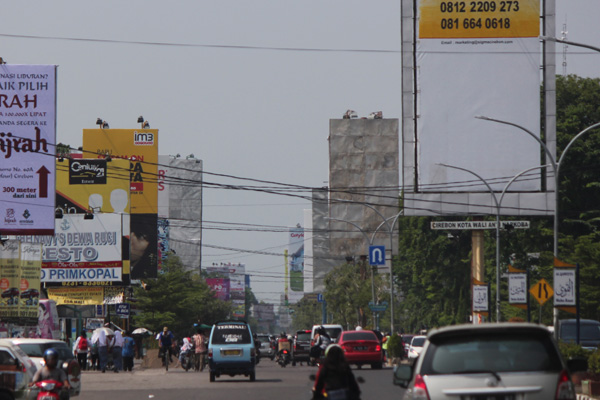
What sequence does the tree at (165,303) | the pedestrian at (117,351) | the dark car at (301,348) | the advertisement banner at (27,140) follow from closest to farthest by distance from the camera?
1. the pedestrian at (117,351)
2. the advertisement banner at (27,140)
3. the dark car at (301,348)
4. the tree at (165,303)

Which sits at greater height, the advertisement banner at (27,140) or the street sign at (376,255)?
the advertisement banner at (27,140)

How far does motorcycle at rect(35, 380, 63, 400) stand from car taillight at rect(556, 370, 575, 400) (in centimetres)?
971

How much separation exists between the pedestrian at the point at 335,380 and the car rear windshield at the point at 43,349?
1449cm

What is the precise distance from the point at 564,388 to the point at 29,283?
37665mm

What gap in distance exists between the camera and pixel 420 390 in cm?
1040

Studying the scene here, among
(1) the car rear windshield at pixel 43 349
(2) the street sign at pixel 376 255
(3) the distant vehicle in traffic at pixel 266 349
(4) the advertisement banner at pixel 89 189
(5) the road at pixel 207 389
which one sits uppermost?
(4) the advertisement banner at pixel 89 189

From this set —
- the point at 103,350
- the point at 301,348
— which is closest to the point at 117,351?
the point at 103,350

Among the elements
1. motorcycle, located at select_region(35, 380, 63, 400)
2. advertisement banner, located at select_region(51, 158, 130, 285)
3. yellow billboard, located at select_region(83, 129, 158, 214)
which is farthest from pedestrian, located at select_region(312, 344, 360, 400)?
yellow billboard, located at select_region(83, 129, 158, 214)

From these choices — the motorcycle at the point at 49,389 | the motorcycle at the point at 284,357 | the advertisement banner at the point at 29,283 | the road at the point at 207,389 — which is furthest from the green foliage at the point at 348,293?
the motorcycle at the point at 49,389

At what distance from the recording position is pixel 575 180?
6309cm

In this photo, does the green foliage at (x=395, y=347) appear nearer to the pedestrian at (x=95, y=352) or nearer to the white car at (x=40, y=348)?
the pedestrian at (x=95, y=352)

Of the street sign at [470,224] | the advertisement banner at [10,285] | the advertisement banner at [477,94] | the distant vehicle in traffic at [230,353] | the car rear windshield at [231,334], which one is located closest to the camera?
the distant vehicle in traffic at [230,353]

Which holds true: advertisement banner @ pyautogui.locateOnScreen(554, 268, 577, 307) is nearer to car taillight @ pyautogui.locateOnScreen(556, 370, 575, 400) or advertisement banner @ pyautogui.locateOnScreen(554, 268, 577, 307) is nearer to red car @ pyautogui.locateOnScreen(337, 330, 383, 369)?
red car @ pyautogui.locateOnScreen(337, 330, 383, 369)

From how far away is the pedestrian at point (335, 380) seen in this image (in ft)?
40.0
